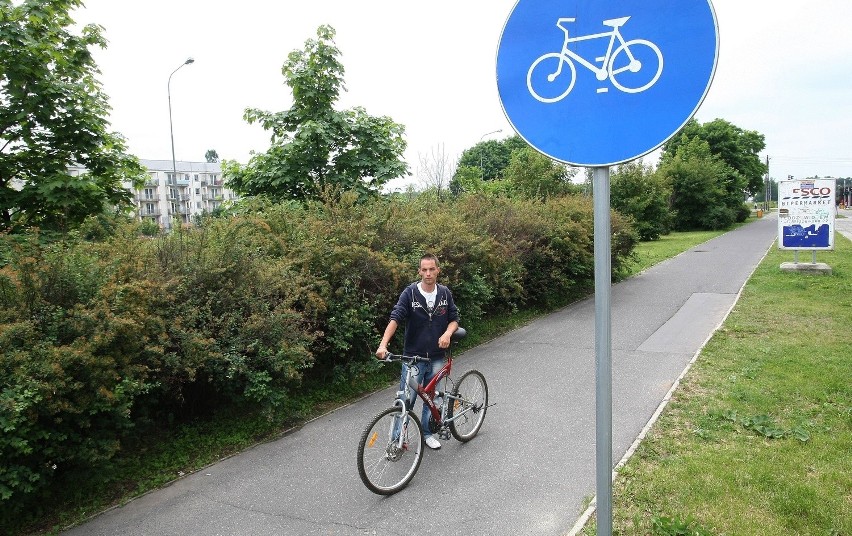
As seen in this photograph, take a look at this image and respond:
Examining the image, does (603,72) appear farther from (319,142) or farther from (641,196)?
(641,196)

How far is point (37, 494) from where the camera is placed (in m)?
4.02

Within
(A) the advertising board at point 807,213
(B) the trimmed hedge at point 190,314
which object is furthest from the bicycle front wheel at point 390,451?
(A) the advertising board at point 807,213

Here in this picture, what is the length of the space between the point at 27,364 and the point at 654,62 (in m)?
4.04

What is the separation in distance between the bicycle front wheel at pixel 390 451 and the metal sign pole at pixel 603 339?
2561mm

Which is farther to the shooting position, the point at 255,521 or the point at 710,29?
the point at 255,521

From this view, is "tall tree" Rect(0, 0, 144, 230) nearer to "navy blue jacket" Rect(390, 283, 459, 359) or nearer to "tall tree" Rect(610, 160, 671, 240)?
"navy blue jacket" Rect(390, 283, 459, 359)

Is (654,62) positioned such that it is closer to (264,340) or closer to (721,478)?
(721,478)

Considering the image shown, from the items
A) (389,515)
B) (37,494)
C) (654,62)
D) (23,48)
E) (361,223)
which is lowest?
(389,515)

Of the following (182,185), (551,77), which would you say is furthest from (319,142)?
(182,185)

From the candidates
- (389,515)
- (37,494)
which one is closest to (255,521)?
(389,515)

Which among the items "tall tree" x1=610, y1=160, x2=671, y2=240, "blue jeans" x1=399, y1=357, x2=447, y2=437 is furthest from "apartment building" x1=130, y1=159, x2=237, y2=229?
"blue jeans" x1=399, y1=357, x2=447, y2=437

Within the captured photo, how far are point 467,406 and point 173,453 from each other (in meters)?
2.72

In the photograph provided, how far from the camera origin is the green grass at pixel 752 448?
3.61m

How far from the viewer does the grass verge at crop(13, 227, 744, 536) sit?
161 inches
